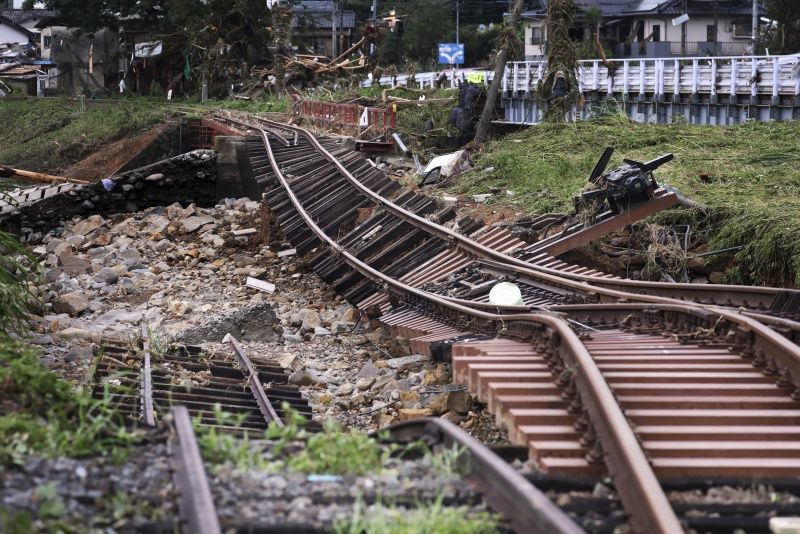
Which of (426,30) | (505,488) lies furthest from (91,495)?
(426,30)

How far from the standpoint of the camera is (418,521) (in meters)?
4.32

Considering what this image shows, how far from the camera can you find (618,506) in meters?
4.78

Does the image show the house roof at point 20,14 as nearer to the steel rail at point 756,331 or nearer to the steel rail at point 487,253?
the steel rail at point 487,253

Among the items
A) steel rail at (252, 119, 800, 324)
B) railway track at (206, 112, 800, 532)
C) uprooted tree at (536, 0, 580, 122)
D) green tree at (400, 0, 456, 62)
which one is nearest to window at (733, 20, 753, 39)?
green tree at (400, 0, 456, 62)

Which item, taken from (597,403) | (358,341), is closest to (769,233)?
(358,341)

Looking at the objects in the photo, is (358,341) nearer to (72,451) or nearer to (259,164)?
(72,451)

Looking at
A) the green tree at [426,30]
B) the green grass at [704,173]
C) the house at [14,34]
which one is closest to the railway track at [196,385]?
the green grass at [704,173]

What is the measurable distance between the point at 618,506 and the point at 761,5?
5262cm

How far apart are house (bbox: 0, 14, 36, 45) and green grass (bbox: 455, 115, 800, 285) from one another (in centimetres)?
8101

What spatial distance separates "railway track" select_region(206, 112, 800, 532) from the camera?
17.5 ft

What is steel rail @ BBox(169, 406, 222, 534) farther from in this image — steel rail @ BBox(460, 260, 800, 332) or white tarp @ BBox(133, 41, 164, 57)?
white tarp @ BBox(133, 41, 164, 57)

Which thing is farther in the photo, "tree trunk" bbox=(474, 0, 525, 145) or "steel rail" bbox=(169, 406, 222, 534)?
"tree trunk" bbox=(474, 0, 525, 145)

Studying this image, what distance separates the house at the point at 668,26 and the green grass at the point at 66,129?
69.1 feet

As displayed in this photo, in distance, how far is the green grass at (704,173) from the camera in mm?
12016
